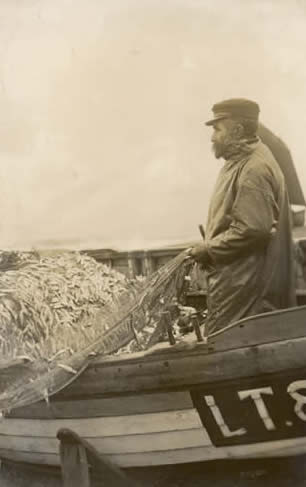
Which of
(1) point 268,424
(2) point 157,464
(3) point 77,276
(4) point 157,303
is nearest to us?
(1) point 268,424

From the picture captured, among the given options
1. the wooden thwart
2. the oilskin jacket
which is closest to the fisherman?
the oilskin jacket

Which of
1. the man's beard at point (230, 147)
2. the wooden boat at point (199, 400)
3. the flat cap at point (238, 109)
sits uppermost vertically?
the flat cap at point (238, 109)

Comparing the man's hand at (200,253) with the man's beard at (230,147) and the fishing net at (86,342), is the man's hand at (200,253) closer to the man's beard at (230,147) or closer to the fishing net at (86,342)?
the fishing net at (86,342)

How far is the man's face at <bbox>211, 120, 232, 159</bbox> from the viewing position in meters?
1.87

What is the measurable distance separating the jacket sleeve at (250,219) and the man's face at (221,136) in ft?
0.47

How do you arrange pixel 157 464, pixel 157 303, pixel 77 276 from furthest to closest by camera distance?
pixel 77 276 → pixel 157 303 → pixel 157 464

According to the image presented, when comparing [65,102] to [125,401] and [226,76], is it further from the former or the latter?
[125,401]

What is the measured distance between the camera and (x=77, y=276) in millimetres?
2270

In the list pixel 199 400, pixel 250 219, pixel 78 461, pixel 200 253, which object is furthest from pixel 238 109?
pixel 78 461

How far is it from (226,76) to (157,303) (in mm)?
780

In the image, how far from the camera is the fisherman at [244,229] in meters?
1.78

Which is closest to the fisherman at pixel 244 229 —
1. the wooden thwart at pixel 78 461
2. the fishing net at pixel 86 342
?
the fishing net at pixel 86 342

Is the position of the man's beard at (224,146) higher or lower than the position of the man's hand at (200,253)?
higher

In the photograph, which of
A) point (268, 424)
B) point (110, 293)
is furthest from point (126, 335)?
point (268, 424)
